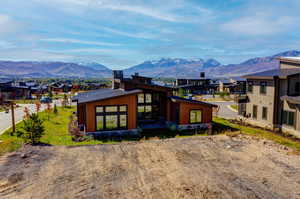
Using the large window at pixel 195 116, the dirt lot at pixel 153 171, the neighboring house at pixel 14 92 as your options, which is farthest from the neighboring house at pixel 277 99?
the neighboring house at pixel 14 92

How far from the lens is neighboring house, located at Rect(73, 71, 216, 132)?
774 inches

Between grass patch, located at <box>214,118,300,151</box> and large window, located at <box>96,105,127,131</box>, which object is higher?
large window, located at <box>96,105,127,131</box>

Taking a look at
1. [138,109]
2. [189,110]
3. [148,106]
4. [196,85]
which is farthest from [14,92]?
[196,85]

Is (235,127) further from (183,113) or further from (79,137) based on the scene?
(79,137)

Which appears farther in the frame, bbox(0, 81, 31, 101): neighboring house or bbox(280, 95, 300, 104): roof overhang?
bbox(0, 81, 31, 101): neighboring house

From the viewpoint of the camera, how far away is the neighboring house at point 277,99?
69.4 feet

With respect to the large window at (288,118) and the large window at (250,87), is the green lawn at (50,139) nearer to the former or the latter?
the large window at (288,118)

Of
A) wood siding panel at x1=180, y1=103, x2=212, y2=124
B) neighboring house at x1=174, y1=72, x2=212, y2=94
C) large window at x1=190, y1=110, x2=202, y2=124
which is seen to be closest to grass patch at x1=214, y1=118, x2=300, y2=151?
wood siding panel at x1=180, y1=103, x2=212, y2=124

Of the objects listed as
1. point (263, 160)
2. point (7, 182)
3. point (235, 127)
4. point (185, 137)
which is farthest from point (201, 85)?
point (7, 182)

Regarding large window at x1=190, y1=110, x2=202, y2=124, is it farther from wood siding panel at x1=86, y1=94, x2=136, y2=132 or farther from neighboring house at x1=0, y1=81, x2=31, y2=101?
neighboring house at x1=0, y1=81, x2=31, y2=101

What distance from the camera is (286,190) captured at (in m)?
10.3

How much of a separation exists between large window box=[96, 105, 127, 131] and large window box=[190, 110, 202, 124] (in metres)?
7.16

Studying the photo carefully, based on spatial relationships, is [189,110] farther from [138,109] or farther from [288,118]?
[288,118]

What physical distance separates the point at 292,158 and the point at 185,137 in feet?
26.9
